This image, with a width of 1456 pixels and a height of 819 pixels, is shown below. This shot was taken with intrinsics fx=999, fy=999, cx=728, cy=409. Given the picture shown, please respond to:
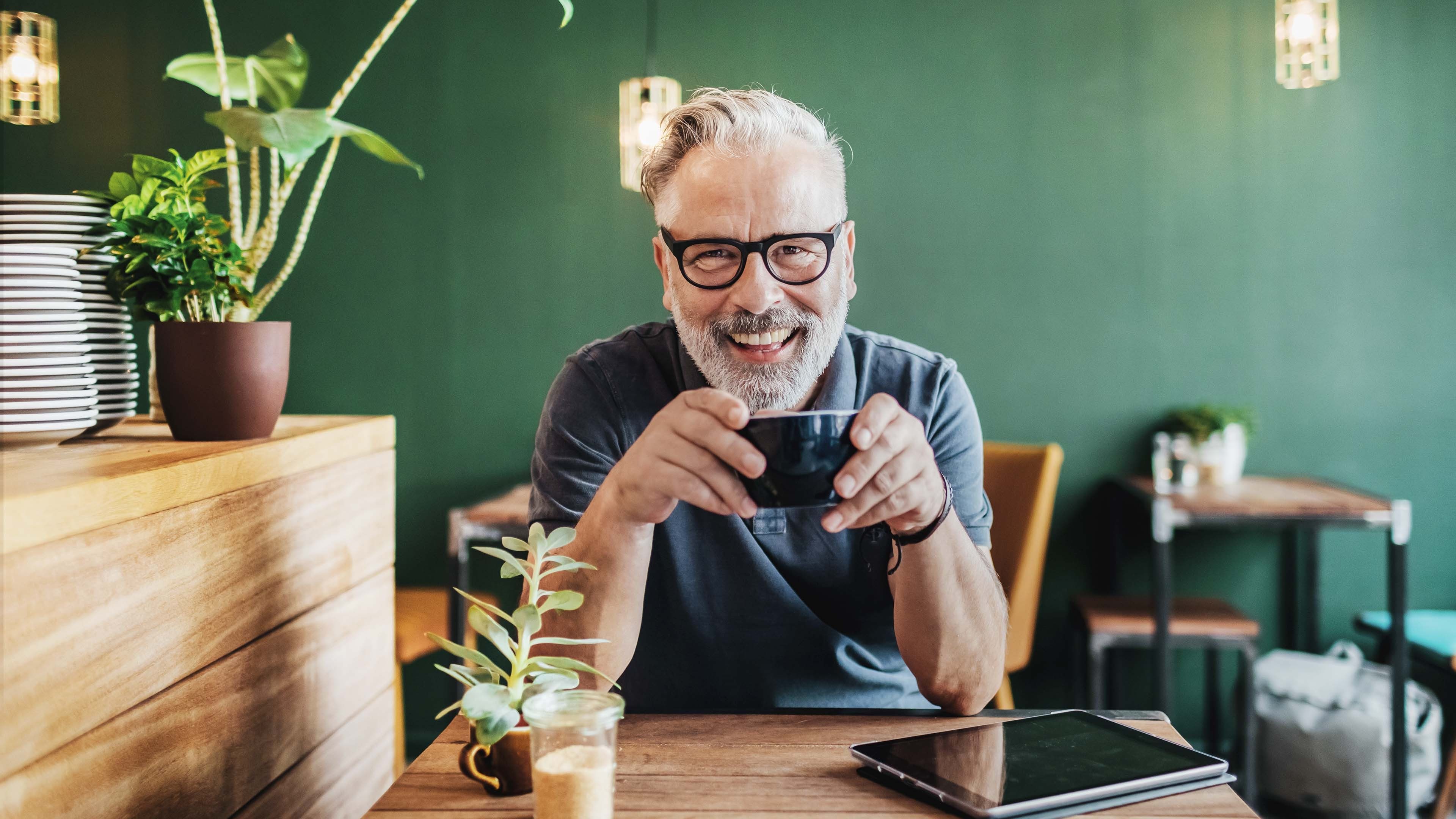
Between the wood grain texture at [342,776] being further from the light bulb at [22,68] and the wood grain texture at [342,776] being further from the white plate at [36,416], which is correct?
the light bulb at [22,68]

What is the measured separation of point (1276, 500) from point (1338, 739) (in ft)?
2.08

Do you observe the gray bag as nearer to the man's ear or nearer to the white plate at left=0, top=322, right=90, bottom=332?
the man's ear

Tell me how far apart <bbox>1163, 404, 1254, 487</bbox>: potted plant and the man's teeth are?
2216 mm

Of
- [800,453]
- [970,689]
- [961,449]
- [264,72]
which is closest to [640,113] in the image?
[264,72]

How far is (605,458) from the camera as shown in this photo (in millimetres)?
1322

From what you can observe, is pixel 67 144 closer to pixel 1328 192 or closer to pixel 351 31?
pixel 351 31

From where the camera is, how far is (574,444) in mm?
1313

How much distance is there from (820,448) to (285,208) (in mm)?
3228

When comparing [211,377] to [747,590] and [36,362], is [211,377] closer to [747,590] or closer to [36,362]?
[36,362]

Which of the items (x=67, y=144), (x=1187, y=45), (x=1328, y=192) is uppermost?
(x=1187, y=45)

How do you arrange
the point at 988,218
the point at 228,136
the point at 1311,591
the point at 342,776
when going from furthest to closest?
the point at 988,218
the point at 1311,591
the point at 342,776
the point at 228,136

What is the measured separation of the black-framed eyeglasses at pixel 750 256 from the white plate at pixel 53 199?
668 millimetres

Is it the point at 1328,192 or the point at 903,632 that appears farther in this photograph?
the point at 1328,192

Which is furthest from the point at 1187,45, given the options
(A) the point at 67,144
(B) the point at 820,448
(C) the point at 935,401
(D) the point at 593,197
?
(A) the point at 67,144
